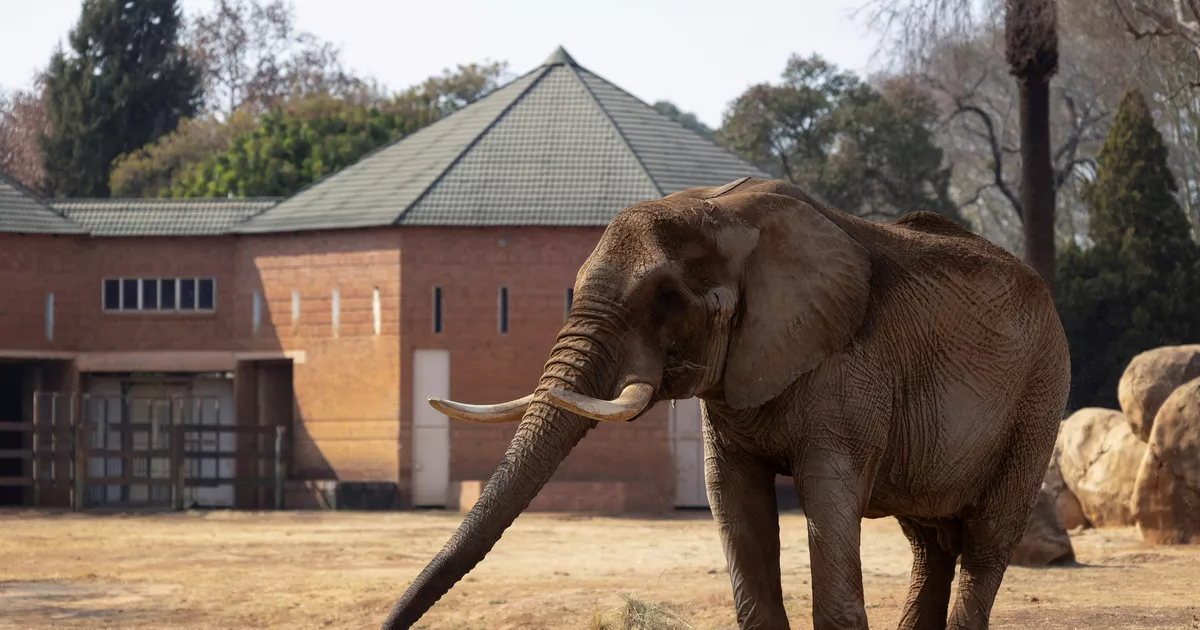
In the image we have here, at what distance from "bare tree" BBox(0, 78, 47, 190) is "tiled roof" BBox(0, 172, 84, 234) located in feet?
113

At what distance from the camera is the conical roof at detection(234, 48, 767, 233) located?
31.2 meters

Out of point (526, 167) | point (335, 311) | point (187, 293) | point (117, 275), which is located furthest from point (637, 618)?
point (117, 275)

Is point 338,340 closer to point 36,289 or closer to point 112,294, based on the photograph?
point 112,294

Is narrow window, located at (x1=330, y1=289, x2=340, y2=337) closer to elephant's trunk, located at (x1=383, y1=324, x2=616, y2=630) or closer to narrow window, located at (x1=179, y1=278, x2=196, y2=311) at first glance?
narrow window, located at (x1=179, y1=278, x2=196, y2=311)

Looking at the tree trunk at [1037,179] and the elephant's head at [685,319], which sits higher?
the tree trunk at [1037,179]

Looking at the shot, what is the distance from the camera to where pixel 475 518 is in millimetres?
6953

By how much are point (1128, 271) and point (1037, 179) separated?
16473 millimetres

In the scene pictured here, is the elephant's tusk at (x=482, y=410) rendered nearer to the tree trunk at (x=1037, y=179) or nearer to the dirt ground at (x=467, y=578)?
the dirt ground at (x=467, y=578)

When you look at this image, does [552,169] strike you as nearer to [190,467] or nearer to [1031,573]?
[190,467]

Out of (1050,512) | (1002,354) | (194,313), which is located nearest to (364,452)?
(194,313)

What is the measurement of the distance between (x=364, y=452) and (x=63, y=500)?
18.9ft

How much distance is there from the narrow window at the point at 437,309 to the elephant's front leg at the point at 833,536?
77.0 ft

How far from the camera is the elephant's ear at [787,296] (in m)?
7.74

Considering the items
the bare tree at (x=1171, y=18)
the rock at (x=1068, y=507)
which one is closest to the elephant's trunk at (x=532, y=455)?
the rock at (x=1068, y=507)
